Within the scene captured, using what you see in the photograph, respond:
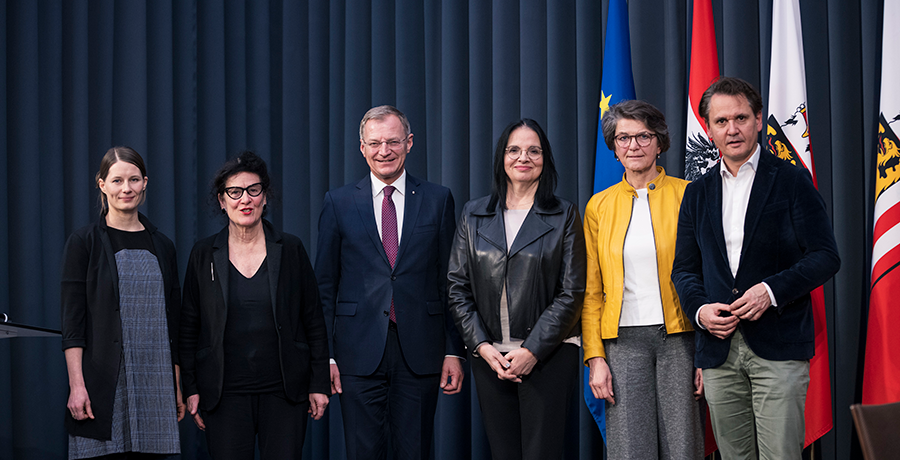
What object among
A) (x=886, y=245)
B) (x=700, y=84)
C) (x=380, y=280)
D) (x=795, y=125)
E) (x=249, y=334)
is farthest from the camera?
(x=700, y=84)

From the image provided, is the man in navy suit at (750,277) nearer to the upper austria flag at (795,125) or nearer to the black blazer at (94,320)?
the upper austria flag at (795,125)

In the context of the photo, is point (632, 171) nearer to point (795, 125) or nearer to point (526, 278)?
point (526, 278)

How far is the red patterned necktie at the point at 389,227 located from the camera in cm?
247

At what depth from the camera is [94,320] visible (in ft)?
7.78


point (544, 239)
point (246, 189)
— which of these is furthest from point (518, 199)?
point (246, 189)

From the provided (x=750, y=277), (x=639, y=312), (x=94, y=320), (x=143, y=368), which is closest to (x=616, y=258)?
(x=639, y=312)

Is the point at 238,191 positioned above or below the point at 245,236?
above

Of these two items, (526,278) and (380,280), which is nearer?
(526,278)

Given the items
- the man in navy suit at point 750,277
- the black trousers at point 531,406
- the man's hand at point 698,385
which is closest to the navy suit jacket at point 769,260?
the man in navy suit at point 750,277

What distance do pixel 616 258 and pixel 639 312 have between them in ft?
0.62

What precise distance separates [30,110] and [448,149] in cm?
217

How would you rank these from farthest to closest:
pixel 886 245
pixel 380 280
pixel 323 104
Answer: pixel 323 104, pixel 886 245, pixel 380 280

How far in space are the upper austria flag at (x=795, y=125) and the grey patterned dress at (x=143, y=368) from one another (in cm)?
247

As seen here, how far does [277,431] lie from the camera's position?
2.32m
